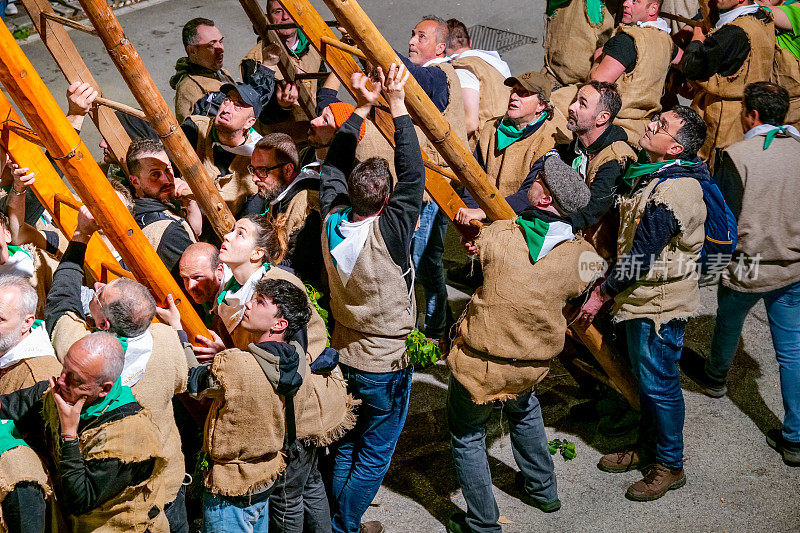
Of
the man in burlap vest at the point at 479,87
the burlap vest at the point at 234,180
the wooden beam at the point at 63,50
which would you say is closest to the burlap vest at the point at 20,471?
the wooden beam at the point at 63,50

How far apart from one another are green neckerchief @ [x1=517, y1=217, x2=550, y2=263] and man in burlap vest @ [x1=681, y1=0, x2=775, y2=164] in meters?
2.43

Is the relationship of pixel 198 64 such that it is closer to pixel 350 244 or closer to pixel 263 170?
pixel 263 170

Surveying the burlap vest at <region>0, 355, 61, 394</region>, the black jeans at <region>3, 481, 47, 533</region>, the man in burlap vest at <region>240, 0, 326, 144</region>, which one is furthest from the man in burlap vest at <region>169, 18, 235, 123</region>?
the black jeans at <region>3, 481, 47, 533</region>

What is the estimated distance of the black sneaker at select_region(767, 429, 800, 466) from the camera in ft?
16.3

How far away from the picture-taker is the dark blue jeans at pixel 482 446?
4312 millimetres

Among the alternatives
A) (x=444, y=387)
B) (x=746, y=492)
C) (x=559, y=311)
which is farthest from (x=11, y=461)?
(x=746, y=492)

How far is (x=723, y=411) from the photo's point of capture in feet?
17.7

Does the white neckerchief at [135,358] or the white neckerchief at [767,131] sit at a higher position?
the white neckerchief at [135,358]

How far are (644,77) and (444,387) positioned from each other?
8.19 ft

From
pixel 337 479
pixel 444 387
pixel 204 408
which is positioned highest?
pixel 204 408

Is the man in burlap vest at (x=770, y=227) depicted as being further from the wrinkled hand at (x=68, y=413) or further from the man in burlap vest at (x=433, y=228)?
the wrinkled hand at (x=68, y=413)

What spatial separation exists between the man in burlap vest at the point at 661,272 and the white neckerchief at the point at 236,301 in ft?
5.89

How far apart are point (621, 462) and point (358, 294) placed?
207cm

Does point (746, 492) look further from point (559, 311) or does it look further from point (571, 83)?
point (571, 83)
